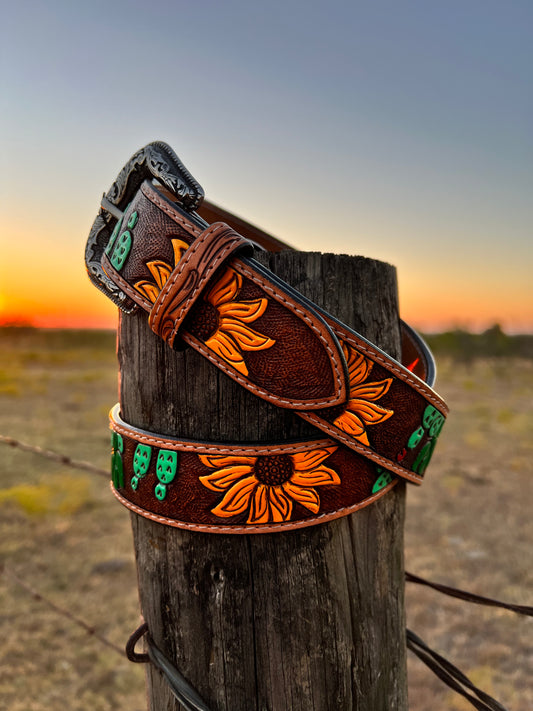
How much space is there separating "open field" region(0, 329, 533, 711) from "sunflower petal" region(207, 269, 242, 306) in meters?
3.53

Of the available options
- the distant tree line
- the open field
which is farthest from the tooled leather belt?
the distant tree line

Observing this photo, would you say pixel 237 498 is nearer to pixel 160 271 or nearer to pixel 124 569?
pixel 160 271

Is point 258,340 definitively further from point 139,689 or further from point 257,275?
point 139,689

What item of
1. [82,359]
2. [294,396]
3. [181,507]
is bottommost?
[82,359]

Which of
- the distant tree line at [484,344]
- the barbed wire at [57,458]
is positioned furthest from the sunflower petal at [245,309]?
the distant tree line at [484,344]

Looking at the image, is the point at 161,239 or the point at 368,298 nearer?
the point at 161,239

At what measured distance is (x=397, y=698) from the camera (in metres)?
1.15

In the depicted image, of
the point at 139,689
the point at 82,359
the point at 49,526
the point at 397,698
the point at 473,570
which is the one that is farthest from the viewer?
the point at 82,359

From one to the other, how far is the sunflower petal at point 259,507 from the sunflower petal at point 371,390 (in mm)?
278

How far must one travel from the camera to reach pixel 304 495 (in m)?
0.97

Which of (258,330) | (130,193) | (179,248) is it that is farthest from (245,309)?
(130,193)

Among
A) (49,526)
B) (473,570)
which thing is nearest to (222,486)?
(473,570)

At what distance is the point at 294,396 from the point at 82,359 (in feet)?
114

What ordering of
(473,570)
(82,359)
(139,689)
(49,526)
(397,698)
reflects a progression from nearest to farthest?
(397,698) → (139,689) → (473,570) → (49,526) → (82,359)
